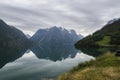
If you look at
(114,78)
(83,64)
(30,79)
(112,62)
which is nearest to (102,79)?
(114,78)

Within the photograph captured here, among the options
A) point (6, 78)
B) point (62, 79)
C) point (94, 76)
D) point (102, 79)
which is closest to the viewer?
point (102, 79)

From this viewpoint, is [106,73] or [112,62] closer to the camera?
[106,73]

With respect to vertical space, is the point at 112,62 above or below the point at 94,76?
above

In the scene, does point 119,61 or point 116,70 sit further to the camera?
point 119,61

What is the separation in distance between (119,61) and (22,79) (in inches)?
996

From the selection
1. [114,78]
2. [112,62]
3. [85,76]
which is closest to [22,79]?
[112,62]

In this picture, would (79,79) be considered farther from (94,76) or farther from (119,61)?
(119,61)

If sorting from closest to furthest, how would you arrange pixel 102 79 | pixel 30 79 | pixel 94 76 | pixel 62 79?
pixel 102 79, pixel 94 76, pixel 62 79, pixel 30 79

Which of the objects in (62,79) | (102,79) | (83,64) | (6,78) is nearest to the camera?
(102,79)

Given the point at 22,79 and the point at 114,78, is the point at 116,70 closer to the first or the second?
the point at 114,78

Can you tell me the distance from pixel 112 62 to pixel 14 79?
26.6 meters

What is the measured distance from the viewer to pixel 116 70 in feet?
96.9

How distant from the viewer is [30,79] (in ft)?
169

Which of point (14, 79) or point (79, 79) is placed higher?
point (14, 79)
